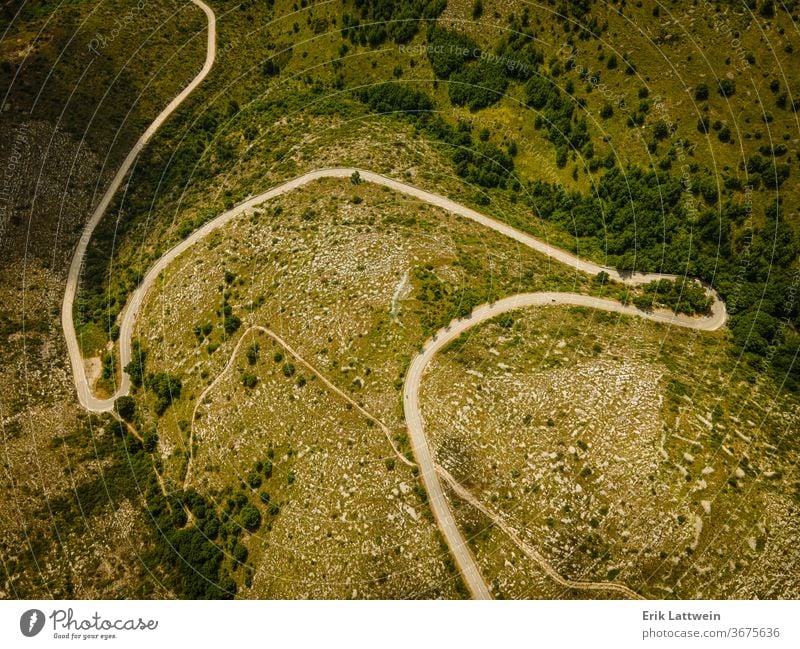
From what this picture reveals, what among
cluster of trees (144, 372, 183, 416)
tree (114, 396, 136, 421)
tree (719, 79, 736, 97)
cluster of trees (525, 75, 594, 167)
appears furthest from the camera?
cluster of trees (525, 75, 594, 167)

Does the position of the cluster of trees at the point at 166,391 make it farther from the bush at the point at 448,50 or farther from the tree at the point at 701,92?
the tree at the point at 701,92

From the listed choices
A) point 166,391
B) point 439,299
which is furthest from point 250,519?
point 439,299

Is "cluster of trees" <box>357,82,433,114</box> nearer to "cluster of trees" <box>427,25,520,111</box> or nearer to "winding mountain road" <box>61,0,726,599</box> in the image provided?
"cluster of trees" <box>427,25,520,111</box>

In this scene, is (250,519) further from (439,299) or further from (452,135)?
(452,135)

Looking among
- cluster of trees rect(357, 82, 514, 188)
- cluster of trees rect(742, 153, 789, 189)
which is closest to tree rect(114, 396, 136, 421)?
cluster of trees rect(357, 82, 514, 188)

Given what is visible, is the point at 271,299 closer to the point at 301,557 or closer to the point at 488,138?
the point at 301,557

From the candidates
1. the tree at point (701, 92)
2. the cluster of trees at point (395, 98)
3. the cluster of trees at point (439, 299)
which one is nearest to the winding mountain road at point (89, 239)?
the cluster of trees at point (395, 98)

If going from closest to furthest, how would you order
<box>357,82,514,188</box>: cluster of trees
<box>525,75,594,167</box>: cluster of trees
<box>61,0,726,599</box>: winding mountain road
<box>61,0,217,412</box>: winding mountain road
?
1. <box>61,0,726,599</box>: winding mountain road
2. <box>61,0,217,412</box>: winding mountain road
3. <box>525,75,594,167</box>: cluster of trees
4. <box>357,82,514,188</box>: cluster of trees
